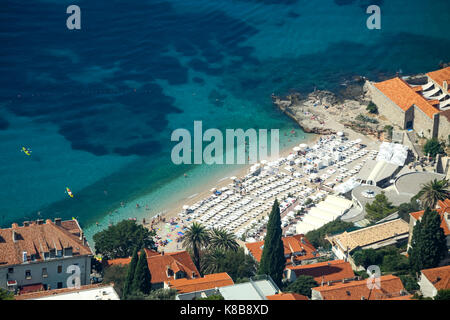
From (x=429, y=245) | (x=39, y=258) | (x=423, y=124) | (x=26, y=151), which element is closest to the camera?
(x=39, y=258)

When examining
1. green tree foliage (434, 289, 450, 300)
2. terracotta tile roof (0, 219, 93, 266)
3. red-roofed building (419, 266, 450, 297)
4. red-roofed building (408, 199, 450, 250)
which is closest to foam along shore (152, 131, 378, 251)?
red-roofed building (408, 199, 450, 250)

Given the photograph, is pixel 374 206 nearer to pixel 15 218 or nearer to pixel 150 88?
pixel 15 218

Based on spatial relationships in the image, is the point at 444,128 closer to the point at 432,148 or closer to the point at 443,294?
the point at 432,148

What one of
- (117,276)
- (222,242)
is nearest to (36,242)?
(117,276)

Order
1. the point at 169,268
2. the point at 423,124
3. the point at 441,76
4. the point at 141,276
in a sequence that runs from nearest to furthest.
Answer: the point at 141,276 < the point at 169,268 < the point at 423,124 < the point at 441,76

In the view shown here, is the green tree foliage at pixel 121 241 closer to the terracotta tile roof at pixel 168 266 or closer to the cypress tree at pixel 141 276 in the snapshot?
the terracotta tile roof at pixel 168 266
